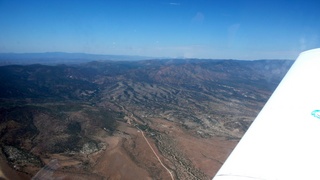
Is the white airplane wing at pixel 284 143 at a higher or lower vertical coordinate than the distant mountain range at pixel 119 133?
higher

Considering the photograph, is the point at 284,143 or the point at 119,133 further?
the point at 119,133

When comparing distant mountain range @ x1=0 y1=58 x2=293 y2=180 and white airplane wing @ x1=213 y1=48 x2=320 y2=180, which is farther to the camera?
distant mountain range @ x1=0 y1=58 x2=293 y2=180

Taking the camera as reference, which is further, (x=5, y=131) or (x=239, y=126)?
(x=239, y=126)

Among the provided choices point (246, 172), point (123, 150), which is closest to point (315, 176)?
point (246, 172)

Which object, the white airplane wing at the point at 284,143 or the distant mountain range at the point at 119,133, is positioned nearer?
the white airplane wing at the point at 284,143

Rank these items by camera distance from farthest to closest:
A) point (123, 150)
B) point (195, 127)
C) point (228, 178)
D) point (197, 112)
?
point (197, 112) → point (195, 127) → point (123, 150) → point (228, 178)

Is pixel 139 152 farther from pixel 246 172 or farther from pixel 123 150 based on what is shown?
pixel 246 172

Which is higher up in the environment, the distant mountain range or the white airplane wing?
the white airplane wing

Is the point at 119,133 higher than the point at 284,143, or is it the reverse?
the point at 284,143
